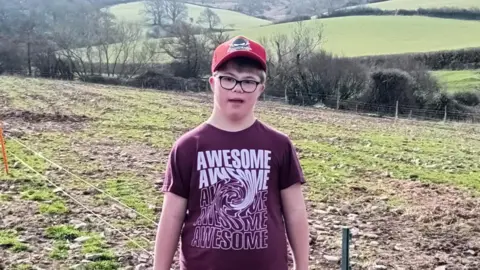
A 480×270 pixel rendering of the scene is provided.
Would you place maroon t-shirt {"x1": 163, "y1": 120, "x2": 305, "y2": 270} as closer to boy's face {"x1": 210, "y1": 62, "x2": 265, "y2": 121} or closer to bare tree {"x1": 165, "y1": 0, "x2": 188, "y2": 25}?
boy's face {"x1": 210, "y1": 62, "x2": 265, "y2": 121}

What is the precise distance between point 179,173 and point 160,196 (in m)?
6.09

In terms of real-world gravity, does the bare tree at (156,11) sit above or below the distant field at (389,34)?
above

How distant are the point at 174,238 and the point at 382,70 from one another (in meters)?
36.0

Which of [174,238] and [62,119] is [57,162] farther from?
[174,238]

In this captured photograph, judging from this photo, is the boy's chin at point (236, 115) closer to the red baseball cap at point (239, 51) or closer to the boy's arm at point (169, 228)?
the red baseball cap at point (239, 51)

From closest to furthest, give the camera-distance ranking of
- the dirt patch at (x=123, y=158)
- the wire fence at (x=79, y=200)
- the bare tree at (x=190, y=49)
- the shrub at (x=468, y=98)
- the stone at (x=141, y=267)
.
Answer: the stone at (x=141, y=267), the wire fence at (x=79, y=200), the dirt patch at (x=123, y=158), the shrub at (x=468, y=98), the bare tree at (x=190, y=49)

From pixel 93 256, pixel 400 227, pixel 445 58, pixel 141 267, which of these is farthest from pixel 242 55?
pixel 445 58

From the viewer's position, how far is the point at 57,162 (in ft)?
34.7

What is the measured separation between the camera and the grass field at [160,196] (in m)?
6.21

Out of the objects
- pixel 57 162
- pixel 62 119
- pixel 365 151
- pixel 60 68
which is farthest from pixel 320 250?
pixel 60 68

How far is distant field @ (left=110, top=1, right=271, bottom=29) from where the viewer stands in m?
70.2

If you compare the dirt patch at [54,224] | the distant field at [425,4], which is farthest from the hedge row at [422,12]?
the dirt patch at [54,224]

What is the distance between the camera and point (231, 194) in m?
2.42

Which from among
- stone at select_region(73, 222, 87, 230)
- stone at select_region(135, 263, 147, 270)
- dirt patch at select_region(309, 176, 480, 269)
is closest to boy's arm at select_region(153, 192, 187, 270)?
stone at select_region(135, 263, 147, 270)
